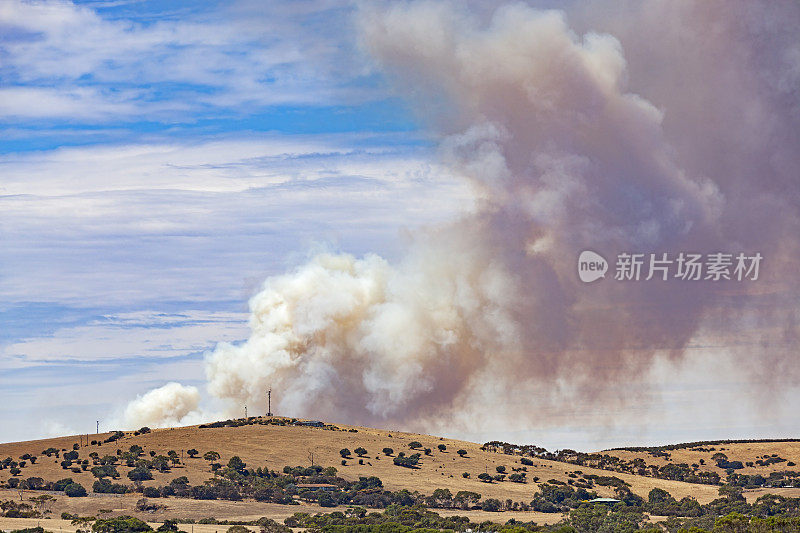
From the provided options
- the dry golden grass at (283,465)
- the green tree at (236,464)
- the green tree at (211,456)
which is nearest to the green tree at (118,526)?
the dry golden grass at (283,465)

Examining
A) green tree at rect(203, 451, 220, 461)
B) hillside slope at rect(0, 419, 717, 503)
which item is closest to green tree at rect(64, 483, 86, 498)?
hillside slope at rect(0, 419, 717, 503)

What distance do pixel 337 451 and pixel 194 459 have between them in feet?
89.5

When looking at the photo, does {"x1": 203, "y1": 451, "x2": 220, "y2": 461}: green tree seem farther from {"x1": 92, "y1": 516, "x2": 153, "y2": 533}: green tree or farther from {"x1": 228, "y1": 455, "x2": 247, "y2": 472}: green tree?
{"x1": 92, "y1": 516, "x2": 153, "y2": 533}: green tree

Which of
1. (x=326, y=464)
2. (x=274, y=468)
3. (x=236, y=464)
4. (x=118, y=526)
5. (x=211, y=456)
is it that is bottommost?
(x=118, y=526)

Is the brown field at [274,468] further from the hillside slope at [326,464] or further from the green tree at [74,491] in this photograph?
Result: the green tree at [74,491]

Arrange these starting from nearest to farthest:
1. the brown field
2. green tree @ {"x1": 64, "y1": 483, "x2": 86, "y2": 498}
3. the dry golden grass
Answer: the brown field
the dry golden grass
green tree @ {"x1": 64, "y1": 483, "x2": 86, "y2": 498}

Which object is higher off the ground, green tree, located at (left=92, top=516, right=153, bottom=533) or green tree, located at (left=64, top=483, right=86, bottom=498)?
green tree, located at (left=64, top=483, right=86, bottom=498)

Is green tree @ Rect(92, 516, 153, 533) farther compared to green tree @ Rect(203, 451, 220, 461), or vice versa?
green tree @ Rect(203, 451, 220, 461)

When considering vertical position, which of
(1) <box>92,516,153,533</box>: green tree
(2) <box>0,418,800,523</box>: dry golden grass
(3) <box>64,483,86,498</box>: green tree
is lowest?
(1) <box>92,516,153,533</box>: green tree

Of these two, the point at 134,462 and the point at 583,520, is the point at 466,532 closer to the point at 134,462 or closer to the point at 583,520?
the point at 583,520

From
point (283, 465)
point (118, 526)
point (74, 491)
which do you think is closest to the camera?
point (118, 526)

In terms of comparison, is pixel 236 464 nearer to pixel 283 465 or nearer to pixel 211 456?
pixel 211 456

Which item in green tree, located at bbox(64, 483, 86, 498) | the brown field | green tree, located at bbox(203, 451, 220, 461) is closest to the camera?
the brown field

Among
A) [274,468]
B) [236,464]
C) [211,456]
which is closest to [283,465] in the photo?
[274,468]
